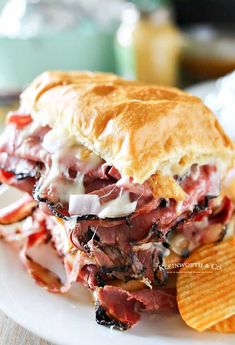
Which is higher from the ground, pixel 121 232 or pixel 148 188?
pixel 148 188

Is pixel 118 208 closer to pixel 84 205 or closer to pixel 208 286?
pixel 84 205

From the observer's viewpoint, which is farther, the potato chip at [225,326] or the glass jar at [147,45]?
the glass jar at [147,45]

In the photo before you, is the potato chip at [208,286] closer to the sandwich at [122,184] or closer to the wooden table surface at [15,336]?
the sandwich at [122,184]

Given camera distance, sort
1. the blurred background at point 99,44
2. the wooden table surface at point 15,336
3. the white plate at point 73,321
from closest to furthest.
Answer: the white plate at point 73,321 < the wooden table surface at point 15,336 < the blurred background at point 99,44

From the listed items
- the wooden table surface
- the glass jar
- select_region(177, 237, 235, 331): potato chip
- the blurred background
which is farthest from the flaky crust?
the glass jar

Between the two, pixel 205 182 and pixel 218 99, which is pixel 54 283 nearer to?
pixel 205 182

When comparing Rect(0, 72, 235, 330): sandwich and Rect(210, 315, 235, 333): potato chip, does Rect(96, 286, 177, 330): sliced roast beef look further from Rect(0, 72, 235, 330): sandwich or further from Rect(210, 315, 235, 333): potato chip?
Rect(210, 315, 235, 333): potato chip

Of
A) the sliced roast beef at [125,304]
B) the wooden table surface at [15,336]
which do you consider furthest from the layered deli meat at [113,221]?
the wooden table surface at [15,336]

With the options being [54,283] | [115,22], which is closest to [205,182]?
[54,283]
